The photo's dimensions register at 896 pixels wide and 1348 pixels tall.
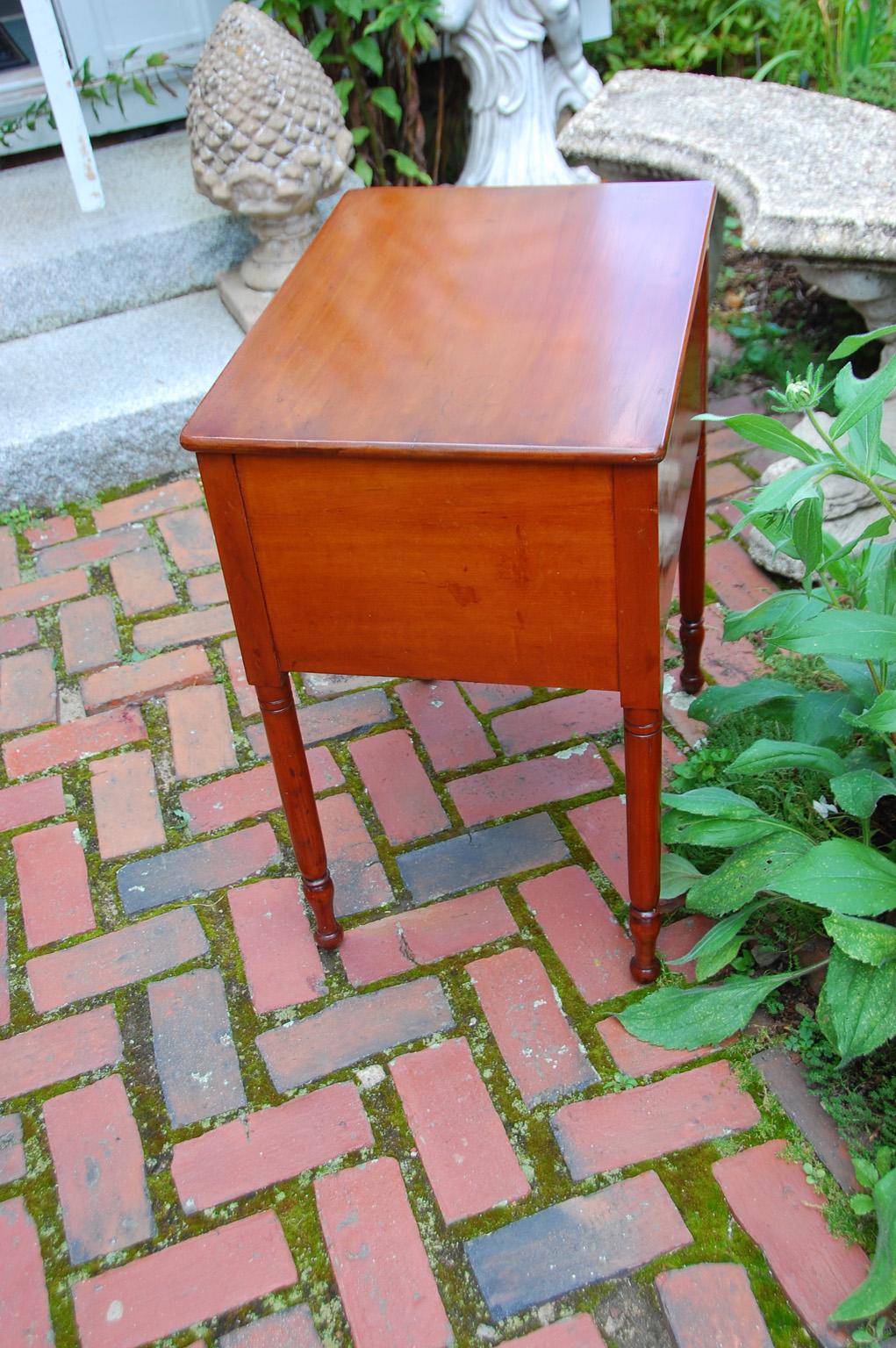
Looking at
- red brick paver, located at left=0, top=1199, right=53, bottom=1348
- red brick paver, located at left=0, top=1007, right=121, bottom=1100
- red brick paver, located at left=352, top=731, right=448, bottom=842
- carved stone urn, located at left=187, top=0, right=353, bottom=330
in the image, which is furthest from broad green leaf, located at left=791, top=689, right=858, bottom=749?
carved stone urn, located at left=187, top=0, right=353, bottom=330

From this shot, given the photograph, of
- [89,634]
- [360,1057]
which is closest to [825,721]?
[360,1057]

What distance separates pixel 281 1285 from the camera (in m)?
1.51

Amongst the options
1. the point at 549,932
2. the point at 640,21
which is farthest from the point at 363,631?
the point at 640,21

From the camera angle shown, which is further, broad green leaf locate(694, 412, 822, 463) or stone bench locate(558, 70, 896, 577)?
stone bench locate(558, 70, 896, 577)

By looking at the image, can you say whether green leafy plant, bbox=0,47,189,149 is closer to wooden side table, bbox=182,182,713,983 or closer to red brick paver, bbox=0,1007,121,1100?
wooden side table, bbox=182,182,713,983

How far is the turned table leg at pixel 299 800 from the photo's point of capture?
1.60m

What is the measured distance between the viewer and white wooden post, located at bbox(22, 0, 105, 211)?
2.89 m

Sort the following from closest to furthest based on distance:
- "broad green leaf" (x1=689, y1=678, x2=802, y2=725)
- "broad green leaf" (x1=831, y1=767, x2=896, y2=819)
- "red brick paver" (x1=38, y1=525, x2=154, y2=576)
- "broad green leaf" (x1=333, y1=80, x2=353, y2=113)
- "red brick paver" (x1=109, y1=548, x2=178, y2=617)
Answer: "broad green leaf" (x1=831, y1=767, x2=896, y2=819) → "broad green leaf" (x1=689, y1=678, x2=802, y2=725) → "red brick paver" (x1=109, y1=548, x2=178, y2=617) → "red brick paver" (x1=38, y1=525, x2=154, y2=576) → "broad green leaf" (x1=333, y1=80, x2=353, y2=113)

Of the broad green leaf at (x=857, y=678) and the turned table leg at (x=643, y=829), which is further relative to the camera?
the broad green leaf at (x=857, y=678)

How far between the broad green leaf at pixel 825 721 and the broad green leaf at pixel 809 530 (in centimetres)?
32

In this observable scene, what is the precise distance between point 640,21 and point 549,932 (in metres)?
3.20

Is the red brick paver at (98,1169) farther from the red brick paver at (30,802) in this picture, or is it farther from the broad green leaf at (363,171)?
the broad green leaf at (363,171)

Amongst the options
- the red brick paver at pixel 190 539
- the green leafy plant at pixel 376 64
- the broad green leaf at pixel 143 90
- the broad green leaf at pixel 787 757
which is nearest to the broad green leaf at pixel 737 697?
the broad green leaf at pixel 787 757

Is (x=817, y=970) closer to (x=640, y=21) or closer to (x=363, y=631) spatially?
(x=363, y=631)
